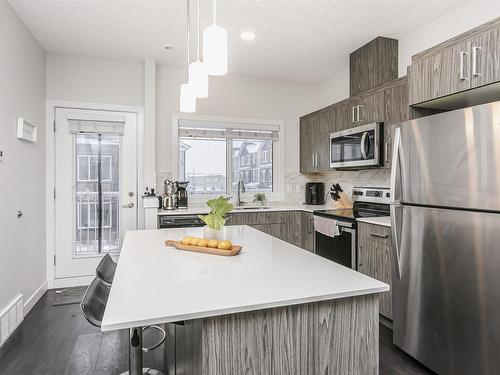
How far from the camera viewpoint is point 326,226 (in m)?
3.41

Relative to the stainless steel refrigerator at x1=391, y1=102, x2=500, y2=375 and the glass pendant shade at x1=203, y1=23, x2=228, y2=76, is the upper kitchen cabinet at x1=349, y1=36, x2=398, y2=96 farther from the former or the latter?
the glass pendant shade at x1=203, y1=23, x2=228, y2=76

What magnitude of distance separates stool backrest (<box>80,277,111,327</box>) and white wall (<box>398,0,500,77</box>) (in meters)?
3.32

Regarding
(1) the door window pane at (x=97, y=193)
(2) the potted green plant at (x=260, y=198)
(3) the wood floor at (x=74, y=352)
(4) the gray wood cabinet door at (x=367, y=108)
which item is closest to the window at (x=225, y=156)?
(2) the potted green plant at (x=260, y=198)

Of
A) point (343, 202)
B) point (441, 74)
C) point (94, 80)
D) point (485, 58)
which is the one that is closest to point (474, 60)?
point (485, 58)

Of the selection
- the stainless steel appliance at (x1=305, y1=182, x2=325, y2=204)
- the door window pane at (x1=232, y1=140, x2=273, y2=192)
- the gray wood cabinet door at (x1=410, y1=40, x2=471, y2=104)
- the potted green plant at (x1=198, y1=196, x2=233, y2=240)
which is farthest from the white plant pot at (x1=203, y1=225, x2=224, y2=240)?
the stainless steel appliance at (x1=305, y1=182, x2=325, y2=204)

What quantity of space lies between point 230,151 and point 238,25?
1812 mm

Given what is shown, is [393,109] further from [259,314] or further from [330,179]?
[259,314]

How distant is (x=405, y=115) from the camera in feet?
9.34

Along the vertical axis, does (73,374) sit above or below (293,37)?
below

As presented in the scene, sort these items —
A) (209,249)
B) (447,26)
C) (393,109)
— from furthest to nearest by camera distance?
(393,109) → (447,26) → (209,249)

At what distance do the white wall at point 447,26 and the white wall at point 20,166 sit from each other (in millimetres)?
3640

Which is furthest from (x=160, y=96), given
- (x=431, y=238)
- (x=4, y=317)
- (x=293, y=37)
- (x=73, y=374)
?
(x=431, y=238)

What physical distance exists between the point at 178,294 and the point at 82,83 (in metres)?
3.62

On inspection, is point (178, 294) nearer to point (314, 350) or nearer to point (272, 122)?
point (314, 350)
